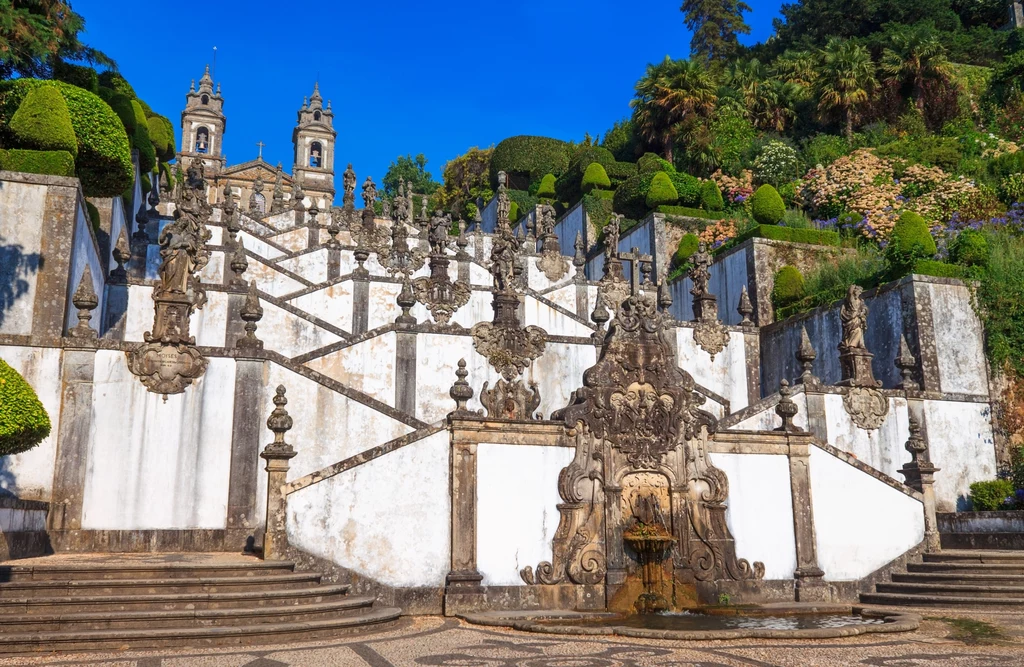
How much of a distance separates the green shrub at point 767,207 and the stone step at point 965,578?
18.6 meters

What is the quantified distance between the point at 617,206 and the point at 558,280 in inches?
365

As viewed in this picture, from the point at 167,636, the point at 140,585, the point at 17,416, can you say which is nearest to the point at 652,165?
the point at 17,416

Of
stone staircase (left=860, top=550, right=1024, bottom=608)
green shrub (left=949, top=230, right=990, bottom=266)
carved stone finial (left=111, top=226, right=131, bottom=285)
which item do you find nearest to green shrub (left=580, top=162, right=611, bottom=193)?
green shrub (left=949, top=230, right=990, bottom=266)

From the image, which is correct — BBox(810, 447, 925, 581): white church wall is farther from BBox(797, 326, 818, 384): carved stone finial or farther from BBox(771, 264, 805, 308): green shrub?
BBox(771, 264, 805, 308): green shrub

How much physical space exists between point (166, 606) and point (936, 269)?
1984 centimetres

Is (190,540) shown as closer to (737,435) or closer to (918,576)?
(737,435)

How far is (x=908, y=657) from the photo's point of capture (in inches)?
341

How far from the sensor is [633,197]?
1513 inches

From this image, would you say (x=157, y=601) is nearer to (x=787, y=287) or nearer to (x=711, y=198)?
(x=787, y=287)

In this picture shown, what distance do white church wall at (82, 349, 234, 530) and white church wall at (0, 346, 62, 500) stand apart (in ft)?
1.84

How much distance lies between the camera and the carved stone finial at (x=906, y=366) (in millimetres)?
20734

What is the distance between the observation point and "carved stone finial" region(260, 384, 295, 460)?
38.2 ft

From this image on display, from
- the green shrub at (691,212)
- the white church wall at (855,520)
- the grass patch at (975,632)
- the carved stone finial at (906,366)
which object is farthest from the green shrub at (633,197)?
the grass patch at (975,632)

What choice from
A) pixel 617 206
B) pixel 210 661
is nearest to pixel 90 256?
pixel 210 661
